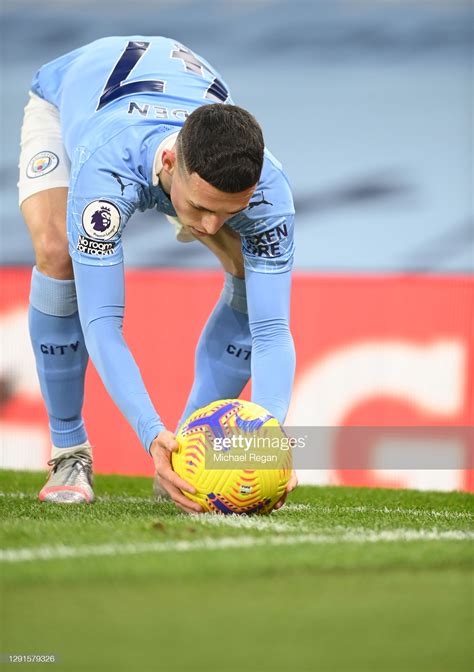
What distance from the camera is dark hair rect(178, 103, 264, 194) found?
283cm

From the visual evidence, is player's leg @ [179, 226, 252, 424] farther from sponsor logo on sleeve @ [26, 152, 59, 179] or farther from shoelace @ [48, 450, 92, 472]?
sponsor logo on sleeve @ [26, 152, 59, 179]

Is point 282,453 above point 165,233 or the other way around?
the other way around

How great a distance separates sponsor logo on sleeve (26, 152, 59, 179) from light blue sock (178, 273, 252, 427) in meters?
0.73

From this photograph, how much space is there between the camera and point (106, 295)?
9.93ft

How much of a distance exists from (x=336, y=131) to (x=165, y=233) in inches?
73.9

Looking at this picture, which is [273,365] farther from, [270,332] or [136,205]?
[136,205]

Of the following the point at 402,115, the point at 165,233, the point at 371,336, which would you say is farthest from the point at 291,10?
the point at 371,336

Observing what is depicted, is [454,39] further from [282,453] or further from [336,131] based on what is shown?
[282,453]

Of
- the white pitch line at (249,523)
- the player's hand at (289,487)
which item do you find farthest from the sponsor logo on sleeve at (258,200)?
the white pitch line at (249,523)

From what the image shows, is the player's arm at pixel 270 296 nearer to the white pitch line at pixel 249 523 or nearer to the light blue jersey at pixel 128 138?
the light blue jersey at pixel 128 138

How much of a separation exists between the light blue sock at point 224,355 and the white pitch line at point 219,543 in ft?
3.98

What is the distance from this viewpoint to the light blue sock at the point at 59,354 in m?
3.61

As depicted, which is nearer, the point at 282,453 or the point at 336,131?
the point at 282,453

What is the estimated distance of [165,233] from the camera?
966 cm
